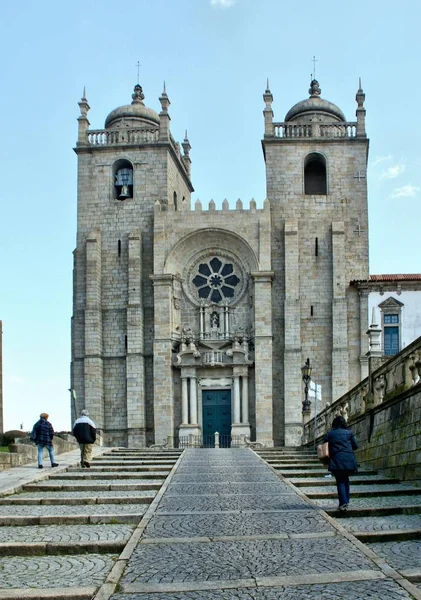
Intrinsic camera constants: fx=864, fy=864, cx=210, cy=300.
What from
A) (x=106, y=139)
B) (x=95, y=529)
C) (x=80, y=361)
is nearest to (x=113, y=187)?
(x=106, y=139)

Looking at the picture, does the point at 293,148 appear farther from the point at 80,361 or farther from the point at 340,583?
the point at 340,583

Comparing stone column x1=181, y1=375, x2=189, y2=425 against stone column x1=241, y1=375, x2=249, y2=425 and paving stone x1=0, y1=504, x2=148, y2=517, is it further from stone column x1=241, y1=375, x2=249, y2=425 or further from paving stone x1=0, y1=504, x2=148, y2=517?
paving stone x1=0, y1=504, x2=148, y2=517

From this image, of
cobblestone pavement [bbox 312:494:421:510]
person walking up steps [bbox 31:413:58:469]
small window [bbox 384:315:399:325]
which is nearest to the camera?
cobblestone pavement [bbox 312:494:421:510]

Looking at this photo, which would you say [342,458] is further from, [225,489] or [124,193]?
[124,193]

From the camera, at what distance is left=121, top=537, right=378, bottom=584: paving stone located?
733 cm

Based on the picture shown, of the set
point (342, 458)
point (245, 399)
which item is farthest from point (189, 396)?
point (342, 458)

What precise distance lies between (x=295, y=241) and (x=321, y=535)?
3138 cm

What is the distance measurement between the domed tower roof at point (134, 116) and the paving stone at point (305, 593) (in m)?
39.1

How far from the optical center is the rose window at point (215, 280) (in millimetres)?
41219

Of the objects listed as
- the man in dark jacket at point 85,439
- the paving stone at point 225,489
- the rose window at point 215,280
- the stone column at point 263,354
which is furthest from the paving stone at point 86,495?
the rose window at point 215,280

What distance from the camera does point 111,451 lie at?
2667 centimetres

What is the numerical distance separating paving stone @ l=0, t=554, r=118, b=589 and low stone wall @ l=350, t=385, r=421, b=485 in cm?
655

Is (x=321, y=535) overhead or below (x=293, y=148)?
below

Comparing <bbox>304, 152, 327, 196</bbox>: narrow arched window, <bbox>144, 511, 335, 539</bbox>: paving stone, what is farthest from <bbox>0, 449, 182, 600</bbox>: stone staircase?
<bbox>304, 152, 327, 196</bbox>: narrow arched window
